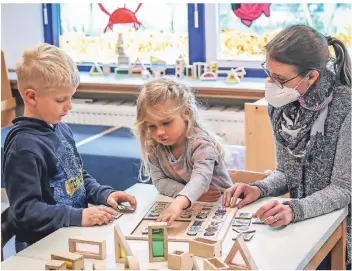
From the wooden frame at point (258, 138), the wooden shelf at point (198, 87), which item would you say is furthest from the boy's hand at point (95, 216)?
the wooden shelf at point (198, 87)

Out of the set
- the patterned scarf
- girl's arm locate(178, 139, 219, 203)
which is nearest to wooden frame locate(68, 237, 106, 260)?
girl's arm locate(178, 139, 219, 203)

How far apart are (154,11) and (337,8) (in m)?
1.14

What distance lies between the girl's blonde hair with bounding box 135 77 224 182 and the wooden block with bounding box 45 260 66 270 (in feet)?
2.11

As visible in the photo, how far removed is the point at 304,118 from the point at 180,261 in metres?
0.71

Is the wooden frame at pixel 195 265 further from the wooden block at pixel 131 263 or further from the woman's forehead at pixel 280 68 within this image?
the woman's forehead at pixel 280 68

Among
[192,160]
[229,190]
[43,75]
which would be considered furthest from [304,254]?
[43,75]

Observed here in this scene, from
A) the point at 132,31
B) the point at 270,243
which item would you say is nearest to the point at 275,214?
the point at 270,243

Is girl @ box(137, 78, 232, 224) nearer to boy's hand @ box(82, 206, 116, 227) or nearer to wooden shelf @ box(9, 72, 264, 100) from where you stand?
boy's hand @ box(82, 206, 116, 227)

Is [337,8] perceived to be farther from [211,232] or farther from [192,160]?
[211,232]

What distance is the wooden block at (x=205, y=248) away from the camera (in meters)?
1.59

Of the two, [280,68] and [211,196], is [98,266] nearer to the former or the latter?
[211,196]

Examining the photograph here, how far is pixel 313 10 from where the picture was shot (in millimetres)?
3809

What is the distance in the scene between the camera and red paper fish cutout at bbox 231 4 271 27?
394 centimetres

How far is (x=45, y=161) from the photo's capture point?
1.88m
